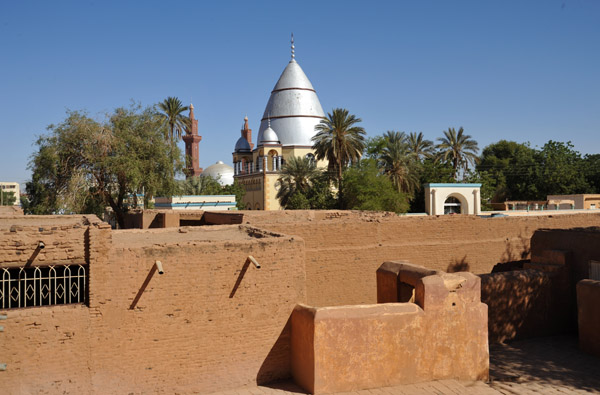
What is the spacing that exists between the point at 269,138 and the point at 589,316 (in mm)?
35485

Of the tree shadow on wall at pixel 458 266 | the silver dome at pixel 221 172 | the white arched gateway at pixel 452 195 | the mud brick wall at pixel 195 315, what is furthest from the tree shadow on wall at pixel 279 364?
the silver dome at pixel 221 172

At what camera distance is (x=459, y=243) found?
45.7ft

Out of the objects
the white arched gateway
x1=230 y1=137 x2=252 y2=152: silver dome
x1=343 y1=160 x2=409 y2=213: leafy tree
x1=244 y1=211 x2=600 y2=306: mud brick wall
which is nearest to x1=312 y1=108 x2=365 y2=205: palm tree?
x1=343 y1=160 x2=409 y2=213: leafy tree

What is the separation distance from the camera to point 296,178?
37562 mm

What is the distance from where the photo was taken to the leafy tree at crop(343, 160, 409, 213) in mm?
32594

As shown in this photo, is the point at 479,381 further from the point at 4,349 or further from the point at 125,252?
the point at 4,349

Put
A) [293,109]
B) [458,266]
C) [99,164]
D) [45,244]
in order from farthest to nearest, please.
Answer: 1. [293,109]
2. [99,164]
3. [458,266]
4. [45,244]

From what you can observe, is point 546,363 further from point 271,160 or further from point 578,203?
point 271,160

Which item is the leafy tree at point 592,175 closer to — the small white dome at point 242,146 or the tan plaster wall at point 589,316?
the small white dome at point 242,146

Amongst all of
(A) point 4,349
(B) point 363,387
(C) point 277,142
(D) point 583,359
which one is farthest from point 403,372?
(C) point 277,142

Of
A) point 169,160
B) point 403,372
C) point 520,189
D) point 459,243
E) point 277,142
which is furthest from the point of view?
point 520,189

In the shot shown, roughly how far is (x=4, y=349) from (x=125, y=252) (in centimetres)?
198

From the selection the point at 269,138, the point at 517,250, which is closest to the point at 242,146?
the point at 269,138

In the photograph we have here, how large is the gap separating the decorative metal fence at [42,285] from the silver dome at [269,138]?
1426 inches
